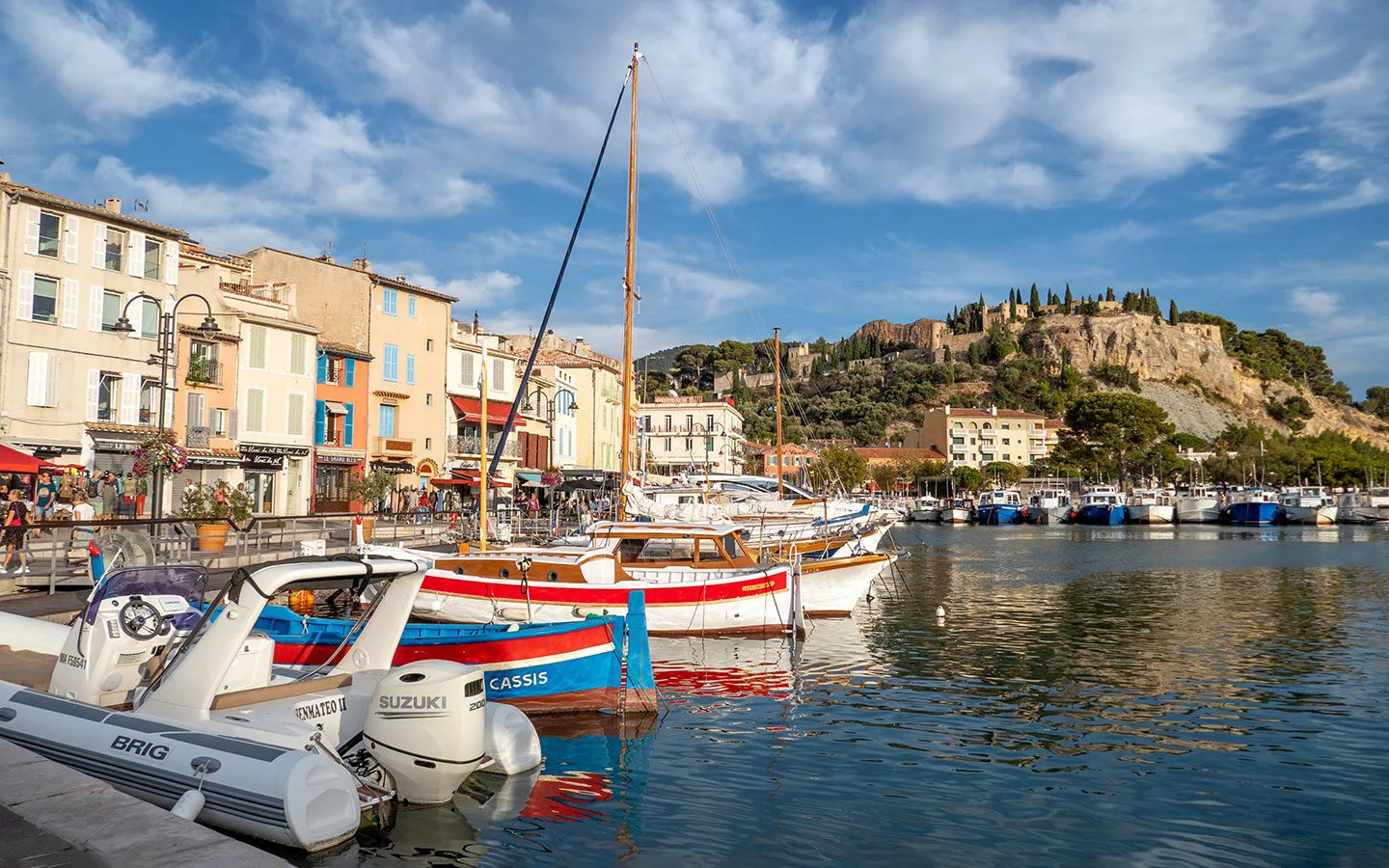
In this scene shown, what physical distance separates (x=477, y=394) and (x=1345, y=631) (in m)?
41.8

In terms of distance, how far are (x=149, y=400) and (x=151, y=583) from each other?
3059 cm

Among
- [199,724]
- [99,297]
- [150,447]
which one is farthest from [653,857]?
[99,297]

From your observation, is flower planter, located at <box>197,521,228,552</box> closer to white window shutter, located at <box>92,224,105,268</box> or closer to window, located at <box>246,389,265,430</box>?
window, located at <box>246,389,265,430</box>

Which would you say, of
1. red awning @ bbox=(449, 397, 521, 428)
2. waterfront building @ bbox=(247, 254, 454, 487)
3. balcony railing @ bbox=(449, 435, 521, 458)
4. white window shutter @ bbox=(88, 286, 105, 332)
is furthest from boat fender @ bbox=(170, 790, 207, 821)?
red awning @ bbox=(449, 397, 521, 428)

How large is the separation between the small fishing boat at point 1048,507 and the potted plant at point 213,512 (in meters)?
90.4

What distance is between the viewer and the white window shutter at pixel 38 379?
3212cm

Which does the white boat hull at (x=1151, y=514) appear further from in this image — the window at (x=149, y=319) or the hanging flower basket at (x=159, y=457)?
the hanging flower basket at (x=159, y=457)

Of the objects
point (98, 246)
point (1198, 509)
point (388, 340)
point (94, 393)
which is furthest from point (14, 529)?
point (1198, 509)

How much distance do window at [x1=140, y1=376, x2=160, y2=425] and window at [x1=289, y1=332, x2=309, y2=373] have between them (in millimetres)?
5996

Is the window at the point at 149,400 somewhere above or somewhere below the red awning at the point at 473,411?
below

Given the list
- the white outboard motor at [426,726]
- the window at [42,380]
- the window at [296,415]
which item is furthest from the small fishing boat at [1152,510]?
the white outboard motor at [426,726]

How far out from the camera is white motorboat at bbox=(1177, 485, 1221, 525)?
99.2m

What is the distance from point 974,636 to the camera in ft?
73.9

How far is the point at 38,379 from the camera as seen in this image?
32281 mm
